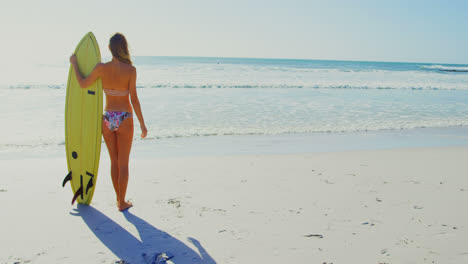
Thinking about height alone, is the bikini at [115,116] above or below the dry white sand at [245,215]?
above

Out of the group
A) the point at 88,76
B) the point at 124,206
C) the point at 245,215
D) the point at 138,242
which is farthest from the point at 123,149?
the point at 245,215

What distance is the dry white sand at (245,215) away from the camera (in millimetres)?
2424

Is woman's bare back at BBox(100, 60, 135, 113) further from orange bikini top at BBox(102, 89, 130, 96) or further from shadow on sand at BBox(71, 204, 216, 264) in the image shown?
shadow on sand at BBox(71, 204, 216, 264)

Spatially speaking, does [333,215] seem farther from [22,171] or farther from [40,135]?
[40,135]

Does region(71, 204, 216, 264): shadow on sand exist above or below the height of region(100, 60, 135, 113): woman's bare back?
below

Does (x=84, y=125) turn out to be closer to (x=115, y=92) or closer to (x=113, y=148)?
(x=113, y=148)

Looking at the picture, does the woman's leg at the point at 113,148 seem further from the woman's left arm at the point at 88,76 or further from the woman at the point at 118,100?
the woman's left arm at the point at 88,76

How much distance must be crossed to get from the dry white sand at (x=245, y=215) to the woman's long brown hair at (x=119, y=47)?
143 centimetres

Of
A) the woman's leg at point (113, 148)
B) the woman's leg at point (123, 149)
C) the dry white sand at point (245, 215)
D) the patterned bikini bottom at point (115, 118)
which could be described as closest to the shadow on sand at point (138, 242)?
the dry white sand at point (245, 215)

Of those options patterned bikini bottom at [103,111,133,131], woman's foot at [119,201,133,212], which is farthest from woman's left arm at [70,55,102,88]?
woman's foot at [119,201,133,212]

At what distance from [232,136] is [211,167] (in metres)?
2.44

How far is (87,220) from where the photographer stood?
116 inches

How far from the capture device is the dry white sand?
2424 millimetres

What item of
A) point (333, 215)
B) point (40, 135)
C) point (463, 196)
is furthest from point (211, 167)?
point (40, 135)
